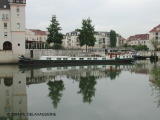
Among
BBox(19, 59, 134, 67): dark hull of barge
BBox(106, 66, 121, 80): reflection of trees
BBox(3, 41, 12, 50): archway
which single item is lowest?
BBox(106, 66, 121, 80): reflection of trees

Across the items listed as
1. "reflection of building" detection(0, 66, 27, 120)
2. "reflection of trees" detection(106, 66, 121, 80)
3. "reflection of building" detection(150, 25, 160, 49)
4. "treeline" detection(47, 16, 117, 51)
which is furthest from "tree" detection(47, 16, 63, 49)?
"reflection of building" detection(150, 25, 160, 49)

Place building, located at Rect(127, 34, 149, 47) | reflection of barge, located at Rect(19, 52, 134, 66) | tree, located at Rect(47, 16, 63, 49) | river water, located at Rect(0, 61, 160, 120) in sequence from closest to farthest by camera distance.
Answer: river water, located at Rect(0, 61, 160, 120) → reflection of barge, located at Rect(19, 52, 134, 66) → tree, located at Rect(47, 16, 63, 49) → building, located at Rect(127, 34, 149, 47)

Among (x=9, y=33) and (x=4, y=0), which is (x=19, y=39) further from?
(x=4, y=0)

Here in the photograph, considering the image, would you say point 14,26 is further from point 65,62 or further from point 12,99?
point 12,99

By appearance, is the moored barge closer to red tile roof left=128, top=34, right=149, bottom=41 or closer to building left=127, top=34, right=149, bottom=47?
building left=127, top=34, right=149, bottom=47

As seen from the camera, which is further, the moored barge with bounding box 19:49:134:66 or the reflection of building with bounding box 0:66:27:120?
the moored barge with bounding box 19:49:134:66

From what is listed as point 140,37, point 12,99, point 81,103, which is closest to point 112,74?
point 81,103

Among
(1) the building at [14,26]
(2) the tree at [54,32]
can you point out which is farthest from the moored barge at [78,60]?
(2) the tree at [54,32]

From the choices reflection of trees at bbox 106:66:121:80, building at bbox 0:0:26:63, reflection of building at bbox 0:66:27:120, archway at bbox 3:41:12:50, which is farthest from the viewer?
archway at bbox 3:41:12:50

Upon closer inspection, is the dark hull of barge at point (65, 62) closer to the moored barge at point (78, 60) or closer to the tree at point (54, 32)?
the moored barge at point (78, 60)

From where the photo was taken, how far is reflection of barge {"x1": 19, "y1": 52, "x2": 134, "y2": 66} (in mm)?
48281

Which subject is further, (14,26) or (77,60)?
(77,60)

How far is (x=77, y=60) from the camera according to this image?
5375 cm

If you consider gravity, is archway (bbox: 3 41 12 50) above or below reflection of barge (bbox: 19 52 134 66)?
above
